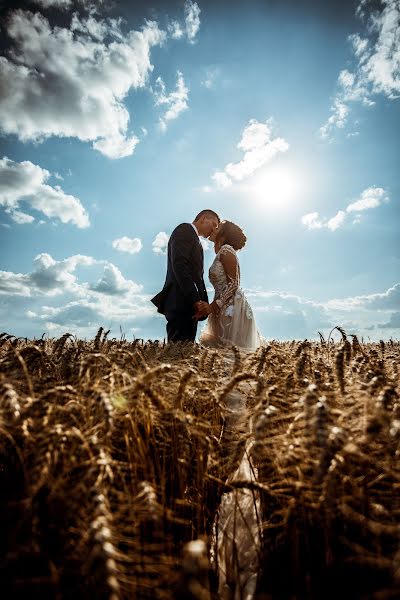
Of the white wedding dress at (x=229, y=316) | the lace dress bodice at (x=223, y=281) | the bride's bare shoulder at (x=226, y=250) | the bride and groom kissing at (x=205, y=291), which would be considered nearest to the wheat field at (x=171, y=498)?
the bride and groom kissing at (x=205, y=291)

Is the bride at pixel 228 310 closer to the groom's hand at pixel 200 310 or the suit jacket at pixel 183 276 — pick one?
the suit jacket at pixel 183 276

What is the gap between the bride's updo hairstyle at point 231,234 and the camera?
25.9 feet

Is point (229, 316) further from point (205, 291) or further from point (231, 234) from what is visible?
point (231, 234)

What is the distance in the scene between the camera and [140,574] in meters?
1.42

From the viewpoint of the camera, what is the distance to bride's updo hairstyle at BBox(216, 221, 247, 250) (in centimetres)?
790

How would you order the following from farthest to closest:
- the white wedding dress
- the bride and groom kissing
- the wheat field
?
1. the white wedding dress
2. the bride and groom kissing
3. the wheat field

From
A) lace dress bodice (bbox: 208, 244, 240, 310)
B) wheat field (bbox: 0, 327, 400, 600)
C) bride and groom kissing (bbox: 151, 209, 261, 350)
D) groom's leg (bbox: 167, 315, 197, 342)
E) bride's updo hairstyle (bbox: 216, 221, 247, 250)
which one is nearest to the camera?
wheat field (bbox: 0, 327, 400, 600)

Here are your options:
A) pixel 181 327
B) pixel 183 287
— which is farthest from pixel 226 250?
pixel 181 327

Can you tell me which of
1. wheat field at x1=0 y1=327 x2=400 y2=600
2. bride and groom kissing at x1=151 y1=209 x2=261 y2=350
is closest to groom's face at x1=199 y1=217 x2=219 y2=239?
bride and groom kissing at x1=151 y1=209 x2=261 y2=350

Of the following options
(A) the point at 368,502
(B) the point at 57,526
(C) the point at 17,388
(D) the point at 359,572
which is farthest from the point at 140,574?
(C) the point at 17,388

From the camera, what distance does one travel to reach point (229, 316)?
291 inches

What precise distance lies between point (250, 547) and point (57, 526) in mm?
1370

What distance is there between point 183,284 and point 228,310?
150 centimetres

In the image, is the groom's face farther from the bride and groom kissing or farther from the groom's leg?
the groom's leg
